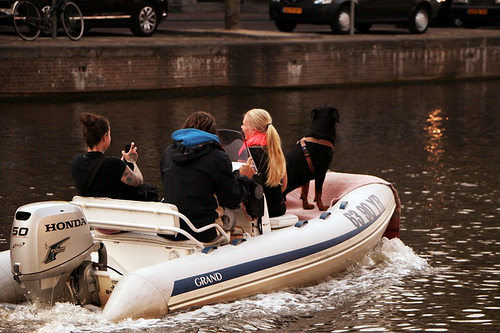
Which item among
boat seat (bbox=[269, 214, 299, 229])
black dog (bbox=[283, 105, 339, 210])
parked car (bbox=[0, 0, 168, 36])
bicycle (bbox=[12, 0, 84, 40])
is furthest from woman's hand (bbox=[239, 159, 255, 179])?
parked car (bbox=[0, 0, 168, 36])

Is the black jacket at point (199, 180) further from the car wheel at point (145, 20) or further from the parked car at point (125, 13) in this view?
the car wheel at point (145, 20)

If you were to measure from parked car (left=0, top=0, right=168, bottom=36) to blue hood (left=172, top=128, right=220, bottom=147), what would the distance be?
14.1 metres

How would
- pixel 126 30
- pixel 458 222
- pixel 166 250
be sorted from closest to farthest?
1. pixel 166 250
2. pixel 458 222
3. pixel 126 30

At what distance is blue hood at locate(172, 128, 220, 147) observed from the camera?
7336 mm

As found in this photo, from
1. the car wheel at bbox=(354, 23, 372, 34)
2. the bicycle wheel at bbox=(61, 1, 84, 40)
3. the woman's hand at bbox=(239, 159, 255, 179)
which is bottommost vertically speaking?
the woman's hand at bbox=(239, 159, 255, 179)

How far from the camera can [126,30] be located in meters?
25.4

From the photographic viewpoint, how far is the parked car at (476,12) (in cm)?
2749

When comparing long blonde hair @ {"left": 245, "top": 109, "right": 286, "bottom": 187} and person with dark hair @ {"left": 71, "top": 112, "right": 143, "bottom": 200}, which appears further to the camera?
long blonde hair @ {"left": 245, "top": 109, "right": 286, "bottom": 187}

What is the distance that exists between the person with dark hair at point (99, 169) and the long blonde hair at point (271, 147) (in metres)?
1.11

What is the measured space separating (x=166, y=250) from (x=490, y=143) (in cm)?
835

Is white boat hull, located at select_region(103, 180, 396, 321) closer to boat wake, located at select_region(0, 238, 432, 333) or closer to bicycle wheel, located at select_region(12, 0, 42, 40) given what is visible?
boat wake, located at select_region(0, 238, 432, 333)

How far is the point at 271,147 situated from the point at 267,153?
6cm

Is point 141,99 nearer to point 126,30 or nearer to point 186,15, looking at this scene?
point 126,30

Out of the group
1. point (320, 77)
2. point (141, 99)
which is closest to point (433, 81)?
point (320, 77)
